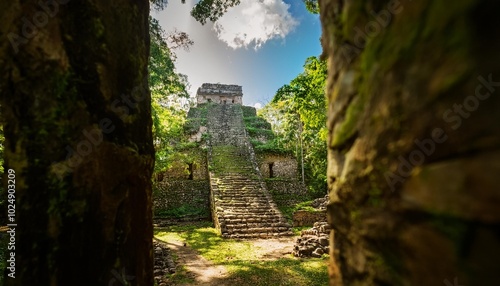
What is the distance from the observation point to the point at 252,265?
6.89 meters

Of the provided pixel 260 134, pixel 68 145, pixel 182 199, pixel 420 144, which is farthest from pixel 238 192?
pixel 420 144

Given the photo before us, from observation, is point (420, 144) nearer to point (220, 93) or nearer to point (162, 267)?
point (162, 267)

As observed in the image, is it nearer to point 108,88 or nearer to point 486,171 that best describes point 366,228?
point 486,171

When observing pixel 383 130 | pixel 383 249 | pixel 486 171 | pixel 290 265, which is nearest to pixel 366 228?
pixel 383 249

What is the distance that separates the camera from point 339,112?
2047mm

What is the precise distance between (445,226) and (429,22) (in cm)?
83

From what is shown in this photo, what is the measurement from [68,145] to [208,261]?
6347 mm

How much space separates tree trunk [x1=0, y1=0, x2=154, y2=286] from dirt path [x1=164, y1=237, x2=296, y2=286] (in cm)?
365

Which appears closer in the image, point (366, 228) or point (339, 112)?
point (366, 228)

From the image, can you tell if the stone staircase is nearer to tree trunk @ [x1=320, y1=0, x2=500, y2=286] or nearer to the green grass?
the green grass

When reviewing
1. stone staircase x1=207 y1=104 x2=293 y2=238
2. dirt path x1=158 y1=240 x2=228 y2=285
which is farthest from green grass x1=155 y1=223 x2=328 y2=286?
stone staircase x1=207 y1=104 x2=293 y2=238

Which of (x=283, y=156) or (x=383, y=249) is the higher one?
(x=283, y=156)

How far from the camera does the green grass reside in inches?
225

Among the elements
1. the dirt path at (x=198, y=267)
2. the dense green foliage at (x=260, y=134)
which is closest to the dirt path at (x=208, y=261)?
the dirt path at (x=198, y=267)
